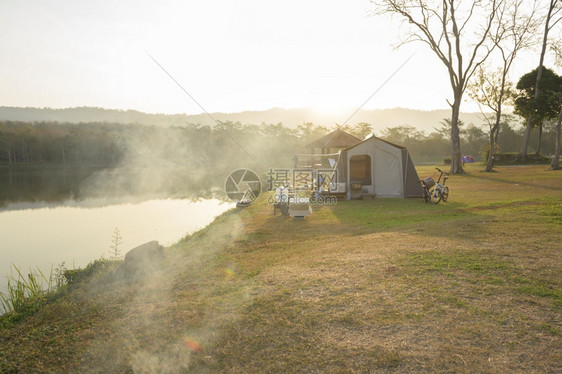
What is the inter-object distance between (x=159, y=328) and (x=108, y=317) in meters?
1.02

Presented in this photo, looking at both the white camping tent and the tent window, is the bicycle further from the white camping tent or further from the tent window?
the tent window

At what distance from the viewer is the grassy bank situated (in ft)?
11.4

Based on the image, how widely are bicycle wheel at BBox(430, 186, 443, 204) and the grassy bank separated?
17.0 feet

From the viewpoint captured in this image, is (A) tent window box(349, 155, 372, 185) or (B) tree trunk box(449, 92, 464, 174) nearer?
(A) tent window box(349, 155, 372, 185)

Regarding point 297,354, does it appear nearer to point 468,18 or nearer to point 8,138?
point 468,18

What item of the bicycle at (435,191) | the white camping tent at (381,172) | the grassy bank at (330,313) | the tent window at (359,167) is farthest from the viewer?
the tent window at (359,167)

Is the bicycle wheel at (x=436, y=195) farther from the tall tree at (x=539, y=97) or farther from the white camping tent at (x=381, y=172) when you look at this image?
the tall tree at (x=539, y=97)

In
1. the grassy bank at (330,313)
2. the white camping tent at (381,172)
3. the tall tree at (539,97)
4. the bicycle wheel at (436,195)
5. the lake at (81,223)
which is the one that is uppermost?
the tall tree at (539,97)

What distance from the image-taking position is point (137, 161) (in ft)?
249

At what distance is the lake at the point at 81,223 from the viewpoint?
12172mm

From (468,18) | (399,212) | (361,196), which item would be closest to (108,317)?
(399,212)

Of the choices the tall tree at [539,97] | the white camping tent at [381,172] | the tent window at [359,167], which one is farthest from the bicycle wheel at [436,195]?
the tall tree at [539,97]

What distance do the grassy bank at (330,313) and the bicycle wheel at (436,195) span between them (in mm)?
5176

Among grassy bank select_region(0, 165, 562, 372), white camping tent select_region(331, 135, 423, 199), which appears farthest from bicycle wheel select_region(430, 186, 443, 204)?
grassy bank select_region(0, 165, 562, 372)
